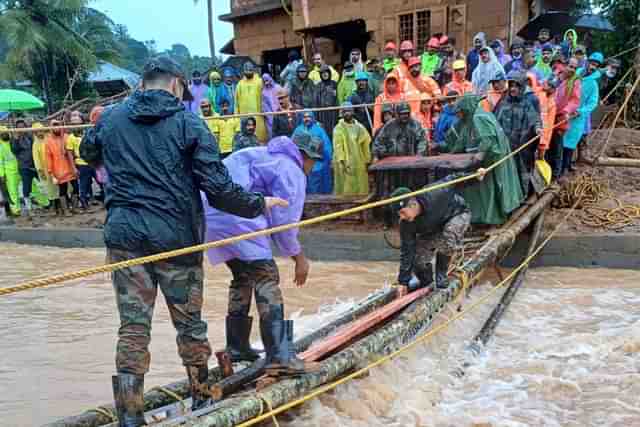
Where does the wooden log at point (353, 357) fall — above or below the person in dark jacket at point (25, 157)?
below

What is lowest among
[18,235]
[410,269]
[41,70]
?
[18,235]

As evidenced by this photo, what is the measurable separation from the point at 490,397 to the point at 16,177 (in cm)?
1027

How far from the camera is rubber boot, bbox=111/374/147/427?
2402 millimetres

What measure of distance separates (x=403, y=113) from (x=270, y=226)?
4555 mm

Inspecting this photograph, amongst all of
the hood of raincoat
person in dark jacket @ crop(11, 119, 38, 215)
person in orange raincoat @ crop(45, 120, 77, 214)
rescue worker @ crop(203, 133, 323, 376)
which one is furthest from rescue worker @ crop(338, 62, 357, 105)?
the hood of raincoat

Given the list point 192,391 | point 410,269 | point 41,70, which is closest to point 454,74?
point 410,269

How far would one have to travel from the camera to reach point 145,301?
Result: 97.9 inches

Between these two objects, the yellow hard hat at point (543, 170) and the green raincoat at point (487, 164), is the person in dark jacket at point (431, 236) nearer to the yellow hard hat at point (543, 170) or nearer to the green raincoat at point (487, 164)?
the green raincoat at point (487, 164)

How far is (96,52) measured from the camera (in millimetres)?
21797

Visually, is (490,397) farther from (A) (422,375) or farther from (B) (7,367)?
(B) (7,367)

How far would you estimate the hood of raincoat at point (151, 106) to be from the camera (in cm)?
242

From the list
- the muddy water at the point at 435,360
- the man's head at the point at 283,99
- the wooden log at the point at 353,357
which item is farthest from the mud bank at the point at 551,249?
the man's head at the point at 283,99

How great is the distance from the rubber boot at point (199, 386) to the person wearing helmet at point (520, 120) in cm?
529

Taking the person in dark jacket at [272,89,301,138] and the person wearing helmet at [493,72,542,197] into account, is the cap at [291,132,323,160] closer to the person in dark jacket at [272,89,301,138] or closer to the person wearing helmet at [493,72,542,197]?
the person wearing helmet at [493,72,542,197]
